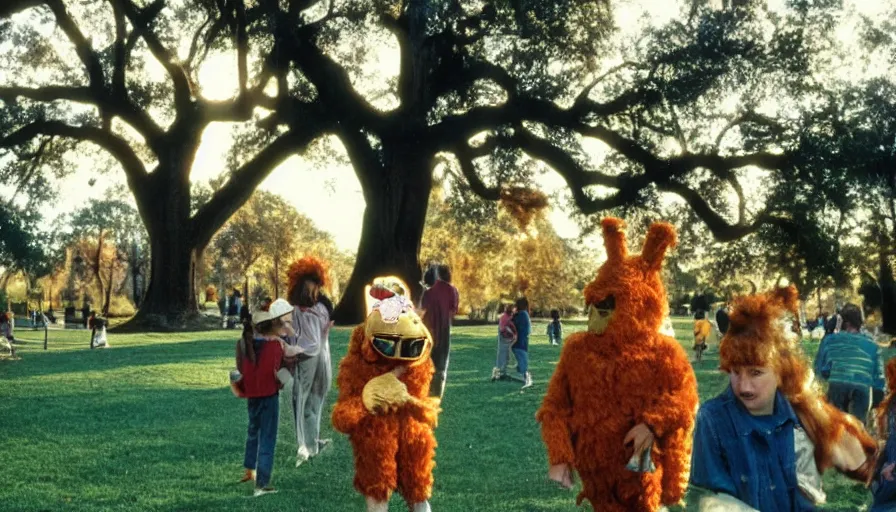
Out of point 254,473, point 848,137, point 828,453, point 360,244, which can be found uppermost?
point 848,137

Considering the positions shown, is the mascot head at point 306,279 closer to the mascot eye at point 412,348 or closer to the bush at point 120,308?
the mascot eye at point 412,348

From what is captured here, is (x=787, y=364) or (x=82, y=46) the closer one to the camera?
(x=787, y=364)

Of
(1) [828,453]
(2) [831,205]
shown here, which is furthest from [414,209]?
(1) [828,453]

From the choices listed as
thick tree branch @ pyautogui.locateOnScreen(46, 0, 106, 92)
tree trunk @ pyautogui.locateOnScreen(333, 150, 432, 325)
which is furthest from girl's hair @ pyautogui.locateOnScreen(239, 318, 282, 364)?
thick tree branch @ pyautogui.locateOnScreen(46, 0, 106, 92)

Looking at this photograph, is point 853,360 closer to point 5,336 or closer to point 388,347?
point 388,347

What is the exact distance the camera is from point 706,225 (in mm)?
24188

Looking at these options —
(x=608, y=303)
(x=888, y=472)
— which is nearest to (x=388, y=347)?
(x=608, y=303)

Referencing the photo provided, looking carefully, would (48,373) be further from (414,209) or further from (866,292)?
(866,292)

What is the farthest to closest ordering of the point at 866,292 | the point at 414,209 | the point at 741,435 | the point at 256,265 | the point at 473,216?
the point at 256,265
the point at 866,292
the point at 473,216
the point at 414,209
the point at 741,435

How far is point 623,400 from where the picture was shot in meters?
4.79

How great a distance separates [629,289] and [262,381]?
3402mm

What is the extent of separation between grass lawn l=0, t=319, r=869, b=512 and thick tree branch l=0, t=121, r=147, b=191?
1180cm

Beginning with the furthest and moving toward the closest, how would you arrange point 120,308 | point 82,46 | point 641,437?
point 120,308
point 82,46
point 641,437

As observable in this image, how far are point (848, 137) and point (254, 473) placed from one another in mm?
15903
